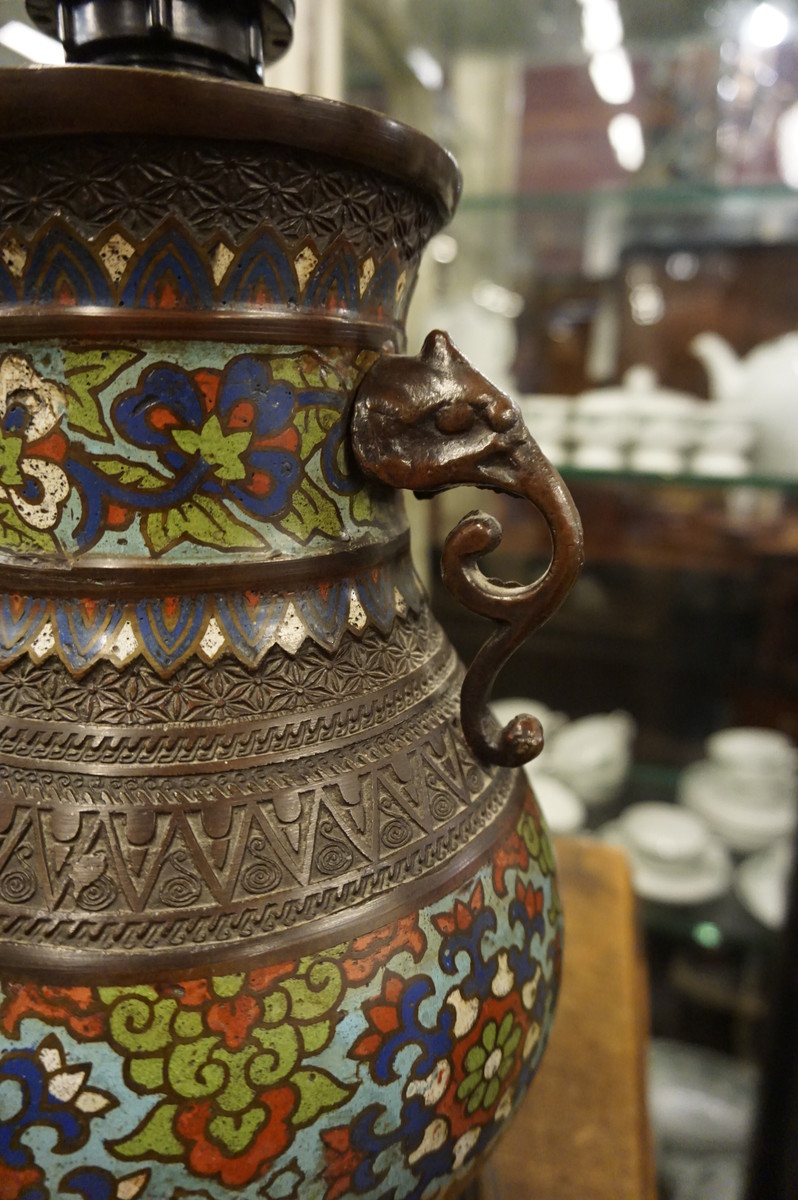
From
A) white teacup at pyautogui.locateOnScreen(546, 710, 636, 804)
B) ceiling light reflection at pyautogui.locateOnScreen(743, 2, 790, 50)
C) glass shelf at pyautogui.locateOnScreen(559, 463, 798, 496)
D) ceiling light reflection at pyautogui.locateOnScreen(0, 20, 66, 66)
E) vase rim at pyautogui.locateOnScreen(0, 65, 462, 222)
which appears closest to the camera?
vase rim at pyautogui.locateOnScreen(0, 65, 462, 222)

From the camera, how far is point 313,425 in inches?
19.3

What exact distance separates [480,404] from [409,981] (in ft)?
1.02

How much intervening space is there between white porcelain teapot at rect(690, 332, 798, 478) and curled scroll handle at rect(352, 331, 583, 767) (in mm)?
981

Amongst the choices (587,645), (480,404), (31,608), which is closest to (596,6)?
(587,645)

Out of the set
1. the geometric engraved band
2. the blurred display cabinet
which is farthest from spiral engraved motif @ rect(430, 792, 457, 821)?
the blurred display cabinet

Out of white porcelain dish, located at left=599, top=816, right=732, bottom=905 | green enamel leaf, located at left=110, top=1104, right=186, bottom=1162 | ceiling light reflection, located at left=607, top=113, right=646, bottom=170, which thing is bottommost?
white porcelain dish, located at left=599, top=816, right=732, bottom=905

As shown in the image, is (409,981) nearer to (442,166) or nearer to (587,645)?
(442,166)

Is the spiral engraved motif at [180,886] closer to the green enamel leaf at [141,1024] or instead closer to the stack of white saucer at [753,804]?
the green enamel leaf at [141,1024]

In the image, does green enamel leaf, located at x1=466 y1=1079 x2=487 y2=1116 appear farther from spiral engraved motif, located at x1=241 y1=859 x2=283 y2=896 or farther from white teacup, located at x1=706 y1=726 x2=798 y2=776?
white teacup, located at x1=706 y1=726 x2=798 y2=776

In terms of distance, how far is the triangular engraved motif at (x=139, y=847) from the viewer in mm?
428

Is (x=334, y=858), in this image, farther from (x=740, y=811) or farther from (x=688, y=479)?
(x=740, y=811)

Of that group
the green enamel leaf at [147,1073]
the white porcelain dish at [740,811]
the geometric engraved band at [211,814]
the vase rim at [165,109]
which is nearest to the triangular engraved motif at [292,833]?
the geometric engraved band at [211,814]

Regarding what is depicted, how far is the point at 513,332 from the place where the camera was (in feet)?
5.85

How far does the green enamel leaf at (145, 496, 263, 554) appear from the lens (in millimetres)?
462
